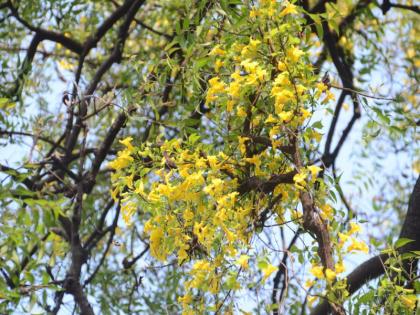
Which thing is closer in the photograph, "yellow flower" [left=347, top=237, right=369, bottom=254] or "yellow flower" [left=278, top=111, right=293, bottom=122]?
"yellow flower" [left=347, top=237, right=369, bottom=254]

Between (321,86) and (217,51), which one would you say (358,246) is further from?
(217,51)

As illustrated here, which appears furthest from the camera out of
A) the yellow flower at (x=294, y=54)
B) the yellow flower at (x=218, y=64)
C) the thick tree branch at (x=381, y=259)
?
the thick tree branch at (x=381, y=259)

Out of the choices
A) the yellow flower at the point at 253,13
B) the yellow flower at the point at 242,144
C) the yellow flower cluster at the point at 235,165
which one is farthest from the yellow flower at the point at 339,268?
the yellow flower at the point at 253,13

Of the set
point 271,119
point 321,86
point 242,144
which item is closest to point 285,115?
point 271,119

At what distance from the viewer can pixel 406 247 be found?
286 centimetres

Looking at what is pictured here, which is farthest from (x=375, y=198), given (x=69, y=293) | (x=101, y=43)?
(x=69, y=293)

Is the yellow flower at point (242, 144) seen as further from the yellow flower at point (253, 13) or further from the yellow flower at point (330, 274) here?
the yellow flower at point (330, 274)

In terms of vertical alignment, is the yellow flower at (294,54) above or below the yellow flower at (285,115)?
above

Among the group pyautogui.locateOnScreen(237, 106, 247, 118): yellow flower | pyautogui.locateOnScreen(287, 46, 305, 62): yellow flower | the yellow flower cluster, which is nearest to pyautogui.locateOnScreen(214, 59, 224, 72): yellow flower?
the yellow flower cluster

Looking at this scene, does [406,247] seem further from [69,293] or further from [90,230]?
[90,230]

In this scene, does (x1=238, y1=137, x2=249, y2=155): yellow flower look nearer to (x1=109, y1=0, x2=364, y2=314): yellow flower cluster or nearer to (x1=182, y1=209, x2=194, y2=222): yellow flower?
(x1=109, y1=0, x2=364, y2=314): yellow flower cluster

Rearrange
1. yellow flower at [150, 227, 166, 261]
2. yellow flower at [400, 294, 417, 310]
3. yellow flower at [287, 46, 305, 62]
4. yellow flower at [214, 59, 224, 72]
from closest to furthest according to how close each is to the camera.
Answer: yellow flower at [400, 294, 417, 310]
yellow flower at [287, 46, 305, 62]
yellow flower at [150, 227, 166, 261]
yellow flower at [214, 59, 224, 72]

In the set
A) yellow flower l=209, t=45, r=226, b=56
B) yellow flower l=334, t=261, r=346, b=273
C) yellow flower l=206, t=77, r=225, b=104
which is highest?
yellow flower l=209, t=45, r=226, b=56

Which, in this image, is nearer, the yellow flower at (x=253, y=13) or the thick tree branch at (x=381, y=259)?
the yellow flower at (x=253, y=13)
